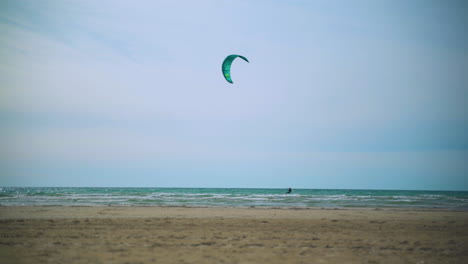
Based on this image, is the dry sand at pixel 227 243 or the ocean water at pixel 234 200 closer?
the dry sand at pixel 227 243

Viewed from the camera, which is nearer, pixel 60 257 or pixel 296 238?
pixel 60 257

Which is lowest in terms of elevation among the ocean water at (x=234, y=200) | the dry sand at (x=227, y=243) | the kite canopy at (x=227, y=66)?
the ocean water at (x=234, y=200)

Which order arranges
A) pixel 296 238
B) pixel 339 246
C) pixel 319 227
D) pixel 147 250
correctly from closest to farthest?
pixel 147 250, pixel 339 246, pixel 296 238, pixel 319 227

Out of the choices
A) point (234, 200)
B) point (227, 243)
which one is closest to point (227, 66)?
point (227, 243)

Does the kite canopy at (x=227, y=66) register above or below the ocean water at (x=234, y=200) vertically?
above

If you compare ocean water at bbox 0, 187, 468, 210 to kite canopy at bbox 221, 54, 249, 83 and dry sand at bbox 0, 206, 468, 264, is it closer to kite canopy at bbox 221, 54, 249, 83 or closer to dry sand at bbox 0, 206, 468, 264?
kite canopy at bbox 221, 54, 249, 83

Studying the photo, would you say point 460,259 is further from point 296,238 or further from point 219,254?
point 219,254

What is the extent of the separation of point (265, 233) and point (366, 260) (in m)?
3.24

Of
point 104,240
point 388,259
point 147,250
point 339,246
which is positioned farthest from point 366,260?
point 104,240

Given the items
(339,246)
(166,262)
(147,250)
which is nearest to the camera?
(166,262)

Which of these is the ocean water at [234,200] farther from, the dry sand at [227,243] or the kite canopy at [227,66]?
the dry sand at [227,243]

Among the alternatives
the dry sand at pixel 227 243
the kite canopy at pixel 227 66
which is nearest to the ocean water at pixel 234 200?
the kite canopy at pixel 227 66

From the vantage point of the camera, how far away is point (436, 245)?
300 inches

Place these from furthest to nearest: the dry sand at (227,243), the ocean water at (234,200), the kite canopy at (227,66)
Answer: the ocean water at (234,200) < the kite canopy at (227,66) < the dry sand at (227,243)
